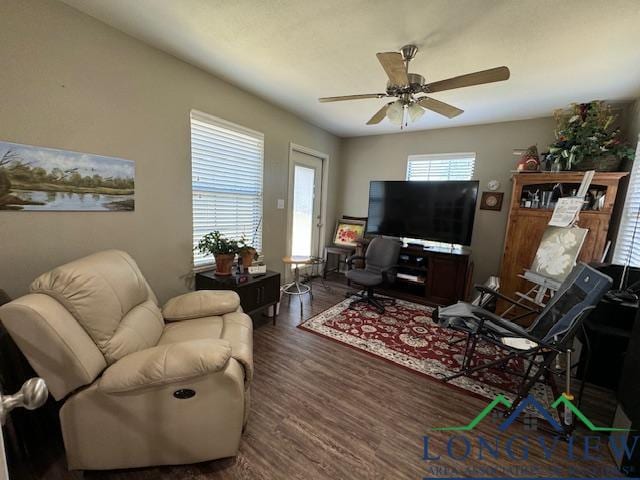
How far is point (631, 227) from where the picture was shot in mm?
2449

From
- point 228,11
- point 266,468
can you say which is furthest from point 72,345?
point 228,11

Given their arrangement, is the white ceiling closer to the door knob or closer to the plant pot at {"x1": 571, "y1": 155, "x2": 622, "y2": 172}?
the plant pot at {"x1": 571, "y1": 155, "x2": 622, "y2": 172}

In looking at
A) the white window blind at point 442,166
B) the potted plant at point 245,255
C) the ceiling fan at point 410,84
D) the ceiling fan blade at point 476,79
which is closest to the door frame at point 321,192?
the potted plant at point 245,255

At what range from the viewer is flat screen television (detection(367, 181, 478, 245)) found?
3.35 meters

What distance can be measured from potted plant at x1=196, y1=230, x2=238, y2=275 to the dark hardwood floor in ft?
2.73

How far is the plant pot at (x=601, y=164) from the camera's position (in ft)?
8.46

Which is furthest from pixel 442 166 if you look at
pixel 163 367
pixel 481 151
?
pixel 163 367

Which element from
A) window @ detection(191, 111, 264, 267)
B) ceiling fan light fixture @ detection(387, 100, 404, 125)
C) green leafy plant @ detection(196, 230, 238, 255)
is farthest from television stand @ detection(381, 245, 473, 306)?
green leafy plant @ detection(196, 230, 238, 255)

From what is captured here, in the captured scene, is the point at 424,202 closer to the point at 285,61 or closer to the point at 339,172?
the point at 339,172

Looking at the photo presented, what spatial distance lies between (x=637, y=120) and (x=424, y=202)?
6.78 feet

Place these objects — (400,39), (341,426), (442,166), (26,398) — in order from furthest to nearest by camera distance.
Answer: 1. (442,166)
2. (400,39)
3. (341,426)
4. (26,398)

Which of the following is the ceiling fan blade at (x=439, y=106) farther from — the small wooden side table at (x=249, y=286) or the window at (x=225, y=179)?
the small wooden side table at (x=249, y=286)

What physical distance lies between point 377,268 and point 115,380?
2931mm

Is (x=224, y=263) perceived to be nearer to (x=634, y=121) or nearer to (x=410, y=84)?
(x=410, y=84)
